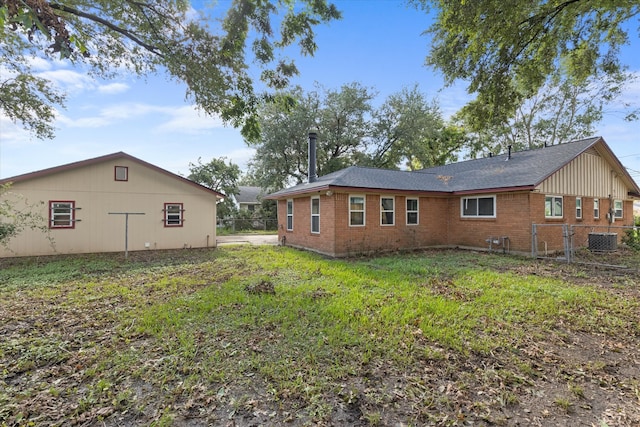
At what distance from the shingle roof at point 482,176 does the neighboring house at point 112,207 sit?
447 cm

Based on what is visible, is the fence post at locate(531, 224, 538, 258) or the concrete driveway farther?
the concrete driveway

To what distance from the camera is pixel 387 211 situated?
12.2 m

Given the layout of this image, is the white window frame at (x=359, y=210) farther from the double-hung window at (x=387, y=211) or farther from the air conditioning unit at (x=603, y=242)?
the air conditioning unit at (x=603, y=242)

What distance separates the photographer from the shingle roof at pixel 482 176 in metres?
11.4

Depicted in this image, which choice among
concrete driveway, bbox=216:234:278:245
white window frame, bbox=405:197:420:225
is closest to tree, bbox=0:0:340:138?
white window frame, bbox=405:197:420:225

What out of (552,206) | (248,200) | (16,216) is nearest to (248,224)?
(248,200)

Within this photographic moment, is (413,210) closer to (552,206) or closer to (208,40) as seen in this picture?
(552,206)

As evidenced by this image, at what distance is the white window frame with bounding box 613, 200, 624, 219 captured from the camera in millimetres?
14993

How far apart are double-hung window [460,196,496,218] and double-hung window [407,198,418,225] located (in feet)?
7.31

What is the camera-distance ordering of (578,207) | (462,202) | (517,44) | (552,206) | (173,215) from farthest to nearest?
(173,215), (462,202), (578,207), (552,206), (517,44)

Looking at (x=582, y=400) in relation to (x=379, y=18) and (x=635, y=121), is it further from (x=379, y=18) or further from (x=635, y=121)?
(x=635, y=121)

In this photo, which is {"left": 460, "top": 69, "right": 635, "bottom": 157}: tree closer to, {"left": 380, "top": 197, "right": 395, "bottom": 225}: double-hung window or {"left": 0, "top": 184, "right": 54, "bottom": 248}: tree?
{"left": 380, "top": 197, "right": 395, "bottom": 225}: double-hung window

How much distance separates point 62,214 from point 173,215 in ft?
13.1

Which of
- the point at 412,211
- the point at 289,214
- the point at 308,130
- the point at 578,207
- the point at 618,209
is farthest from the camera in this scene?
the point at 308,130
